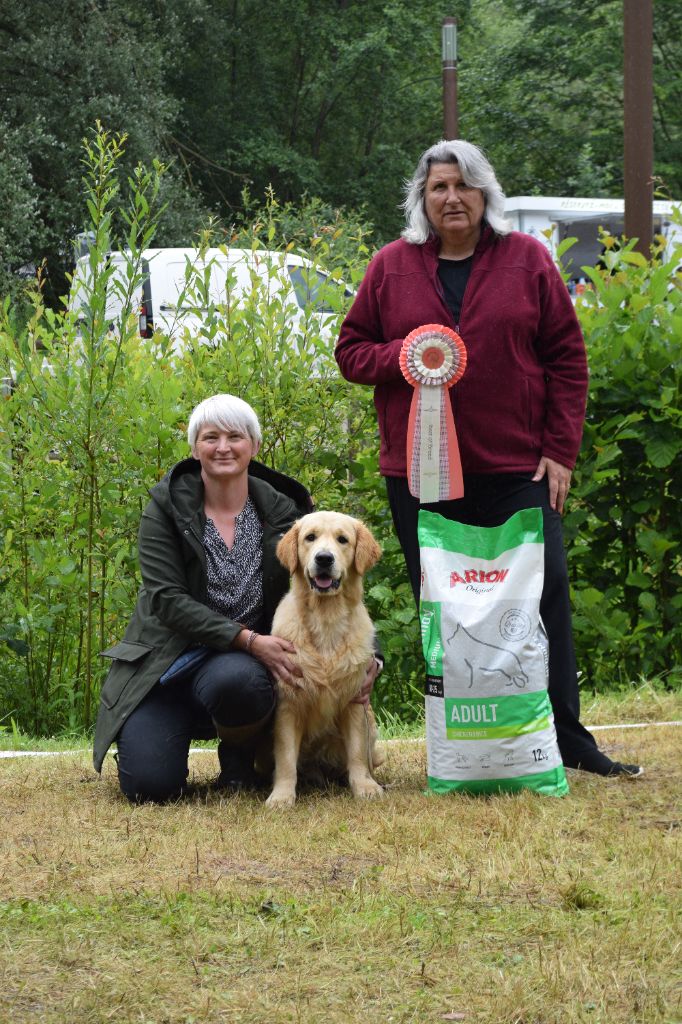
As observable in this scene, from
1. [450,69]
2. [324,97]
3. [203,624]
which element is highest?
[324,97]

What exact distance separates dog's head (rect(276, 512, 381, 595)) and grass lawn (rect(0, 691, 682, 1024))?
0.75 meters

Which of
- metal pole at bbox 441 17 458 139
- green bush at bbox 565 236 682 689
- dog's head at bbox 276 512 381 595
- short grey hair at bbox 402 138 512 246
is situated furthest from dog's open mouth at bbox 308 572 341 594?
metal pole at bbox 441 17 458 139

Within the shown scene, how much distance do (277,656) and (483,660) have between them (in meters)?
0.70

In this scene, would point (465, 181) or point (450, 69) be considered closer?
point (465, 181)

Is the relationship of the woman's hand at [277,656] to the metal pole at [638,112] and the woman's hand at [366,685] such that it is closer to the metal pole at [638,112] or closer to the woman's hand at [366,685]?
the woman's hand at [366,685]

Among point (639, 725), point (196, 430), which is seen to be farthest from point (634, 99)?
point (196, 430)

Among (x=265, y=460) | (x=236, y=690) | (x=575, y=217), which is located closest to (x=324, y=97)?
(x=575, y=217)

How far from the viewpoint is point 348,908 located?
3.07 metres

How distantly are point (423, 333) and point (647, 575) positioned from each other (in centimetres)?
258

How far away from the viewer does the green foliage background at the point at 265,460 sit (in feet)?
18.6

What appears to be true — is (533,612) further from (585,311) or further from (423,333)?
(585,311)

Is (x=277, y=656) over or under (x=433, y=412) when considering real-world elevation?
under

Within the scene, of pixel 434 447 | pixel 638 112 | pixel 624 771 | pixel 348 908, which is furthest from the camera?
pixel 638 112

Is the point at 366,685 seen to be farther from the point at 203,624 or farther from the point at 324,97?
the point at 324,97
